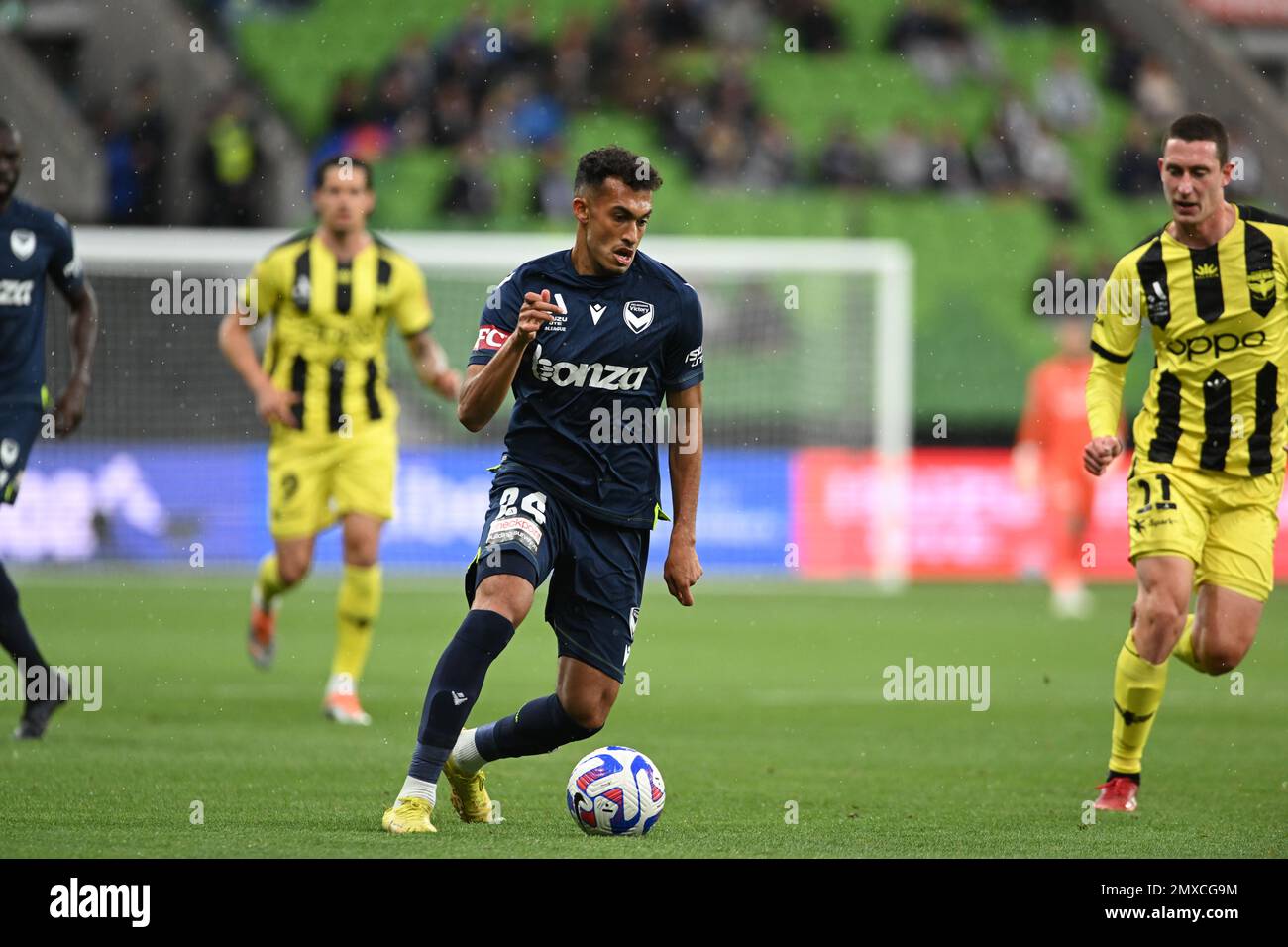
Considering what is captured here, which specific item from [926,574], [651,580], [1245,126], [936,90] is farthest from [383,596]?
[1245,126]

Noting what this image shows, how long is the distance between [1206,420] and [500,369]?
302cm

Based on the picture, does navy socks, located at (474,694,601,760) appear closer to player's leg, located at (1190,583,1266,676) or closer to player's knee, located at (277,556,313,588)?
player's leg, located at (1190,583,1266,676)

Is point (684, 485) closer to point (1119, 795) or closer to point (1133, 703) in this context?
point (1133, 703)

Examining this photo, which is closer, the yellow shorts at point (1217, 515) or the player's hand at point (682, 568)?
the player's hand at point (682, 568)

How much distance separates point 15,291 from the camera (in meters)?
Answer: 8.72

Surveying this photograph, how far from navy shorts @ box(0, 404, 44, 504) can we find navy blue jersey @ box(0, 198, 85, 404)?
0.17ft

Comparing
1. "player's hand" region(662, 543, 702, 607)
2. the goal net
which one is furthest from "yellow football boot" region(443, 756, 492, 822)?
the goal net

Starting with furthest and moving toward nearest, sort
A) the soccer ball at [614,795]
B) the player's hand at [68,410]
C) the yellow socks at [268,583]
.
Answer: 1. the yellow socks at [268,583]
2. the player's hand at [68,410]
3. the soccer ball at [614,795]

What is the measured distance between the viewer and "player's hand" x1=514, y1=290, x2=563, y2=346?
19.2ft

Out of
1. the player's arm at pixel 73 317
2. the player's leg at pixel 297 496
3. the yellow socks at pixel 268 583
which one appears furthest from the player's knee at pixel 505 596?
the yellow socks at pixel 268 583

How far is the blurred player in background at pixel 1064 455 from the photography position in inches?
693

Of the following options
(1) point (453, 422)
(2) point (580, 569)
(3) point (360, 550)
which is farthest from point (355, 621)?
(1) point (453, 422)

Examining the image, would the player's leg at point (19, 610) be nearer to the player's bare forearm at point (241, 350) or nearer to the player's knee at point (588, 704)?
the player's bare forearm at point (241, 350)

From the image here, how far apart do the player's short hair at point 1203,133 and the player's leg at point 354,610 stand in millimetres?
4701
